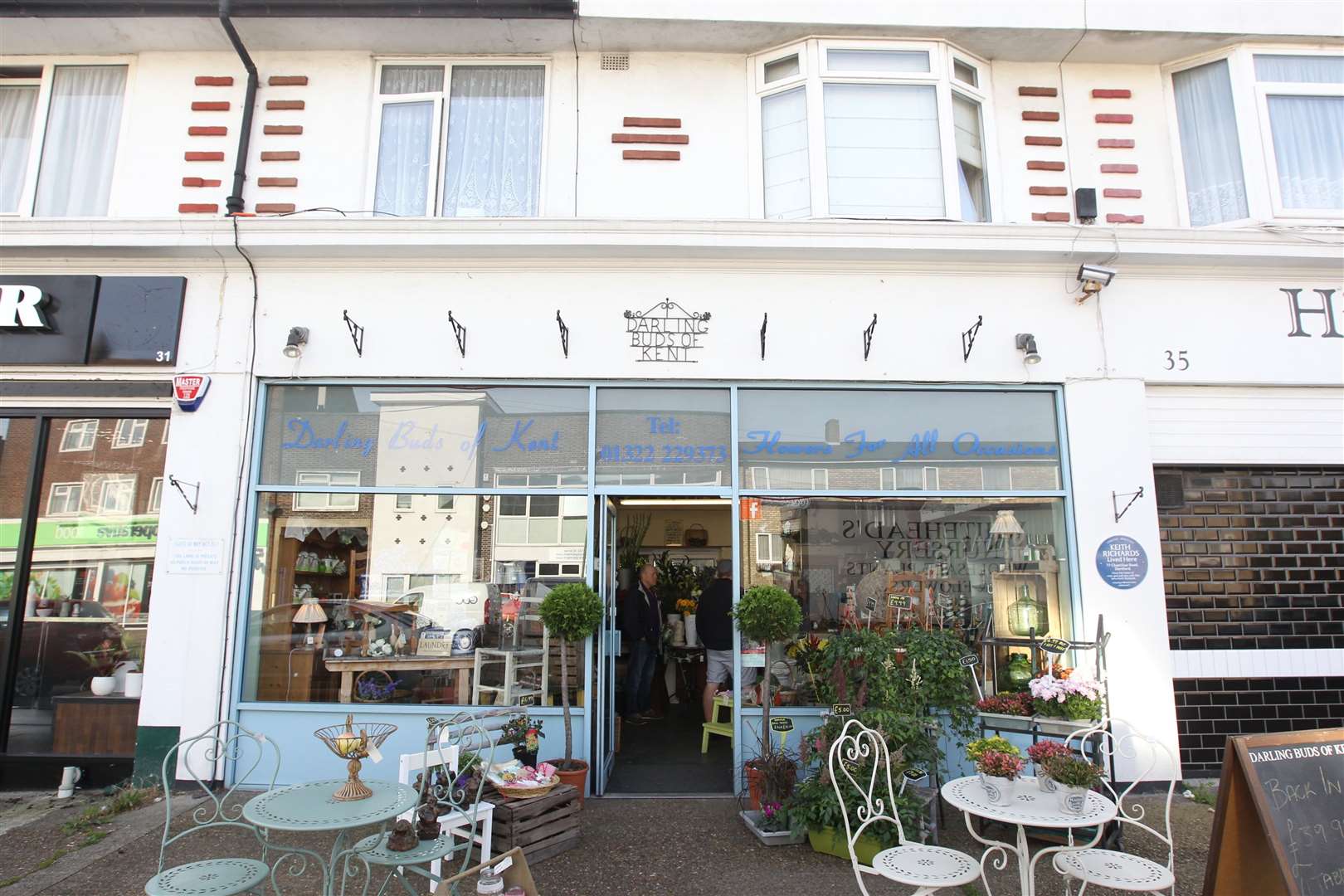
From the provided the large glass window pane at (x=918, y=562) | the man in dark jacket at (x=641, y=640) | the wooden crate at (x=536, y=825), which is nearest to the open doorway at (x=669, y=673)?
the man in dark jacket at (x=641, y=640)

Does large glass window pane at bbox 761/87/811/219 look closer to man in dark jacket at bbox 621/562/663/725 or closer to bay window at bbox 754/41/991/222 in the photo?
bay window at bbox 754/41/991/222

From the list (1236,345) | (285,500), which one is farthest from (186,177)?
(1236,345)

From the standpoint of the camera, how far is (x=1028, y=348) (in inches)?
267

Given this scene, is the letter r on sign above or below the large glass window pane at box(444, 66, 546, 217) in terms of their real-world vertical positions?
below

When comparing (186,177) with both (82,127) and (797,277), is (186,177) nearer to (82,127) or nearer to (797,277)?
(82,127)

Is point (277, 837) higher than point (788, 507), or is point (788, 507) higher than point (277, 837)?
point (788, 507)

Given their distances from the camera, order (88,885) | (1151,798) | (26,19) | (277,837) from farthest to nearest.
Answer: (26,19) < (1151,798) < (277,837) < (88,885)

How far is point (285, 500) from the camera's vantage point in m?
6.86

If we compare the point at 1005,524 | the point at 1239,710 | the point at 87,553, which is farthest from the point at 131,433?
the point at 1239,710

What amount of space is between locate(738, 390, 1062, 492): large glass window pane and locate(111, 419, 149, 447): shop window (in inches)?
215

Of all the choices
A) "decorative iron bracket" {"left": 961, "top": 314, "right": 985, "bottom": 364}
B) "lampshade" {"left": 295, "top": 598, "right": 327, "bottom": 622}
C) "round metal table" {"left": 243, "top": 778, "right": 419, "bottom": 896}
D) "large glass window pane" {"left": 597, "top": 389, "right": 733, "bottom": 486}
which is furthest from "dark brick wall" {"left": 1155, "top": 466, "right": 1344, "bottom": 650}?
"lampshade" {"left": 295, "top": 598, "right": 327, "bottom": 622}

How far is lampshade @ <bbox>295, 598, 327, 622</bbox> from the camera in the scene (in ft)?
22.2

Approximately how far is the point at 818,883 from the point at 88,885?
443 cm

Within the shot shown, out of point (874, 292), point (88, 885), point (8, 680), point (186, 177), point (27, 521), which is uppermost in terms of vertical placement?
point (186, 177)
